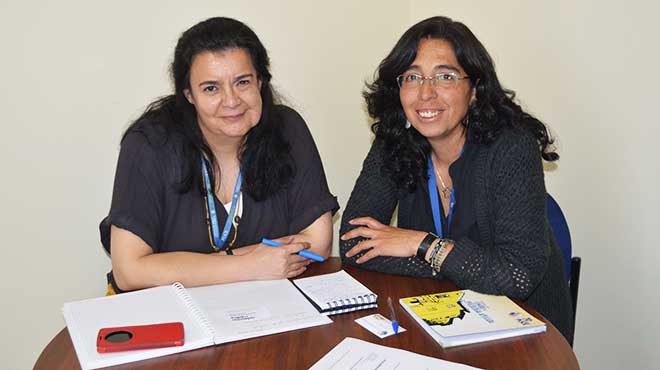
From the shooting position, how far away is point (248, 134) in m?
2.15

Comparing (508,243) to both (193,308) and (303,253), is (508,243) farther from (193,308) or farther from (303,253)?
(193,308)

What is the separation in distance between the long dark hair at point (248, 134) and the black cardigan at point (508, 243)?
1.01 feet

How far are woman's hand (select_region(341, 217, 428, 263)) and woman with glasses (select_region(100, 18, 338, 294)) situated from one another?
133 millimetres

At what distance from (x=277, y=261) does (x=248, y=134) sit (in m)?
0.54

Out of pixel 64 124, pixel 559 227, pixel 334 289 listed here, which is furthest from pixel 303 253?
pixel 64 124

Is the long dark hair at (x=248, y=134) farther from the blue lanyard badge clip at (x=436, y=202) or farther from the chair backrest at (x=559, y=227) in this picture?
the chair backrest at (x=559, y=227)

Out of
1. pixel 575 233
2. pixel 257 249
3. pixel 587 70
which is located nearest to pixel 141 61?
pixel 257 249

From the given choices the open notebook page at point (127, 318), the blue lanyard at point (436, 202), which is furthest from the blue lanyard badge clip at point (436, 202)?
the open notebook page at point (127, 318)

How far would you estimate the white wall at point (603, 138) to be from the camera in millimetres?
2189

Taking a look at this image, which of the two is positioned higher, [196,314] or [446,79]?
[446,79]

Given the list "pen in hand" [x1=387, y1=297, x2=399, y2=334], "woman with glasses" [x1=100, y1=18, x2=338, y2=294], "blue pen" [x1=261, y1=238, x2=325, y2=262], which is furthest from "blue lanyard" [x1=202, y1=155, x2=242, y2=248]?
"pen in hand" [x1=387, y1=297, x2=399, y2=334]

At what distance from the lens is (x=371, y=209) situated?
213 cm

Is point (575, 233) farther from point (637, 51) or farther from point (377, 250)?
point (377, 250)

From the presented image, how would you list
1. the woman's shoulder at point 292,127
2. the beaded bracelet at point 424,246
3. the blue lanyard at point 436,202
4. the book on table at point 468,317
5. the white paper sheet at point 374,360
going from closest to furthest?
the white paper sheet at point 374,360 → the book on table at point 468,317 → the beaded bracelet at point 424,246 → the blue lanyard at point 436,202 → the woman's shoulder at point 292,127
